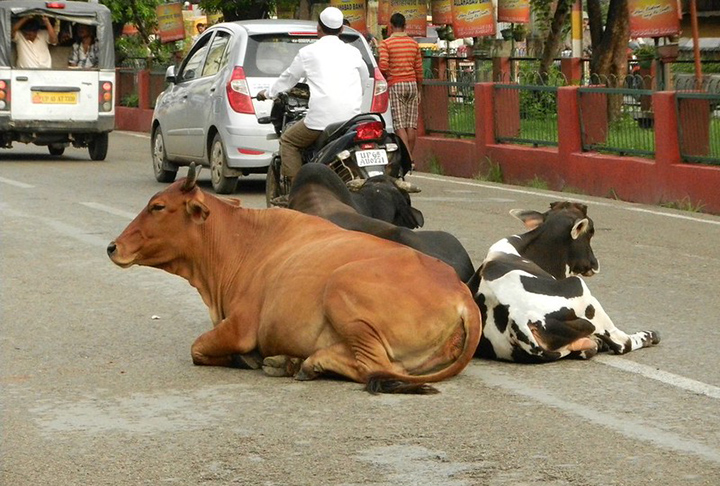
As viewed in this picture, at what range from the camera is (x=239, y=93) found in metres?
15.4

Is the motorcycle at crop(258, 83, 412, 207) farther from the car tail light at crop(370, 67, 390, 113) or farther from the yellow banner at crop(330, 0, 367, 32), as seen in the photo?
the yellow banner at crop(330, 0, 367, 32)

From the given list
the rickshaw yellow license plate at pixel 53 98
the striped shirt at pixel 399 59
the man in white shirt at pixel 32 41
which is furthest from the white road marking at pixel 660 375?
the man in white shirt at pixel 32 41

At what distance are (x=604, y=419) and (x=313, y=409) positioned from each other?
1.20m

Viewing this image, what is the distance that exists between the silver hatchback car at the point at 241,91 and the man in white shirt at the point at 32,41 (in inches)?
250

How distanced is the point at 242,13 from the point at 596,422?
25.9 metres

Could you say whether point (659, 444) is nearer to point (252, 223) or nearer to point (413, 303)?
point (413, 303)

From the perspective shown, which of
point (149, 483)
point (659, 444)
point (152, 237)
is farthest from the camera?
point (152, 237)

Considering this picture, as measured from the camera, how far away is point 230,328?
23.1 ft

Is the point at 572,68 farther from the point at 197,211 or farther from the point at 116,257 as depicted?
the point at 116,257

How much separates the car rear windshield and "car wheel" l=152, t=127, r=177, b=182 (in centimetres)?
254

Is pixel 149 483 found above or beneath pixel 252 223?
beneath

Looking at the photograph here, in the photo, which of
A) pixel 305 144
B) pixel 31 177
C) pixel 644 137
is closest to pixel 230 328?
pixel 305 144

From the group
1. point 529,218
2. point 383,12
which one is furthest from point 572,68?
point 529,218

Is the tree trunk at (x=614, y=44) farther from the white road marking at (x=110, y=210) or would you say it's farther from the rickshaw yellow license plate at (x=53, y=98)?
the white road marking at (x=110, y=210)
